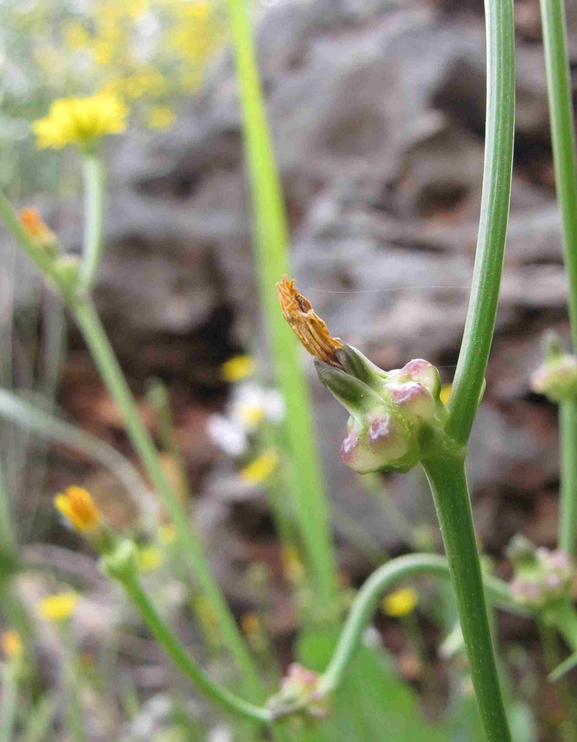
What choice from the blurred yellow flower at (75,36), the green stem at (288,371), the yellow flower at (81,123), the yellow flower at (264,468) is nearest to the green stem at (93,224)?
the yellow flower at (81,123)

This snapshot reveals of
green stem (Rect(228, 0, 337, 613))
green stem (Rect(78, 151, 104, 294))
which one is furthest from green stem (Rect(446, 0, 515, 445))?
green stem (Rect(228, 0, 337, 613))

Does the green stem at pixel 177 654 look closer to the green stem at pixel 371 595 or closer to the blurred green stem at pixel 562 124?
the green stem at pixel 371 595

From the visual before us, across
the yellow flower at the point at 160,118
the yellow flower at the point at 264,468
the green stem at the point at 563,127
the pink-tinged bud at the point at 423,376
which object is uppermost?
the yellow flower at the point at 160,118

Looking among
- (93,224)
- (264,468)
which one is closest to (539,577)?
(93,224)

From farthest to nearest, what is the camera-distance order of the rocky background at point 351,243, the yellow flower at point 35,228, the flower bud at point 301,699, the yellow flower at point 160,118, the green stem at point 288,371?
the yellow flower at point 160,118 → the rocky background at point 351,243 → the green stem at point 288,371 → the yellow flower at point 35,228 → the flower bud at point 301,699

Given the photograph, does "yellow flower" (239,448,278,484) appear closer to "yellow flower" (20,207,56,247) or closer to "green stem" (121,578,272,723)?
"yellow flower" (20,207,56,247)

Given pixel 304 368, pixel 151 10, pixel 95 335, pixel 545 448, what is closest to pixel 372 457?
pixel 95 335

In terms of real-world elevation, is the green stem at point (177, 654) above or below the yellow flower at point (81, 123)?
below
